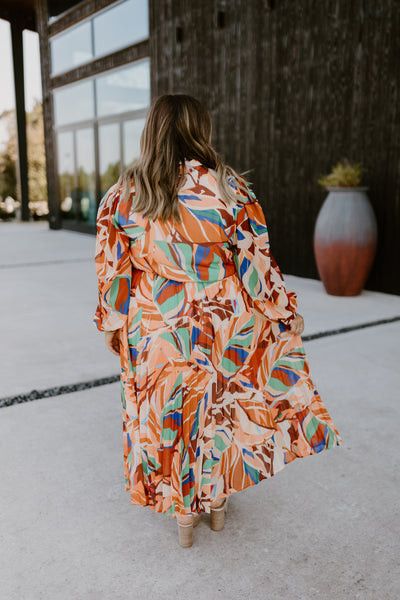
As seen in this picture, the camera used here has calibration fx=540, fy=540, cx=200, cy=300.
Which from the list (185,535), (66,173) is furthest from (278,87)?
(66,173)

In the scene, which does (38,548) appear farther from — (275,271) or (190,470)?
(275,271)

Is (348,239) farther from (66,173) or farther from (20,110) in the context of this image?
(20,110)

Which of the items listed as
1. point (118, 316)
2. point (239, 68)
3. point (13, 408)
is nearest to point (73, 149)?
point (239, 68)

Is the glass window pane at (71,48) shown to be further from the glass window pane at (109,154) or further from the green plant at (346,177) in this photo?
the green plant at (346,177)

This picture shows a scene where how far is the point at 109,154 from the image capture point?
455 inches

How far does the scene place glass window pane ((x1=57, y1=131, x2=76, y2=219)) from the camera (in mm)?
13227

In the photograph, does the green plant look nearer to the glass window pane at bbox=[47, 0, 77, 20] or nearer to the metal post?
the glass window pane at bbox=[47, 0, 77, 20]

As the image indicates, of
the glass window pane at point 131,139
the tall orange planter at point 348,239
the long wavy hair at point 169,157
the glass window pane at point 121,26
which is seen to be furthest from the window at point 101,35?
the long wavy hair at point 169,157

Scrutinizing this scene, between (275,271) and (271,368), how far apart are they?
33 centimetres

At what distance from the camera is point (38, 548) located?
5.74ft

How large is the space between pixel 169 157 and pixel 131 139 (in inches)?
378

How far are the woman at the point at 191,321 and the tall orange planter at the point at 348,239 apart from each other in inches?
157

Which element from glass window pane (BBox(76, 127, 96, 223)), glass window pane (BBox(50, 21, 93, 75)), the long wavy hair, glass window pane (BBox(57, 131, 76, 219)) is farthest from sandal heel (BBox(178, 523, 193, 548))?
glass window pane (BBox(57, 131, 76, 219))

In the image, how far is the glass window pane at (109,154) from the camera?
1123 cm
